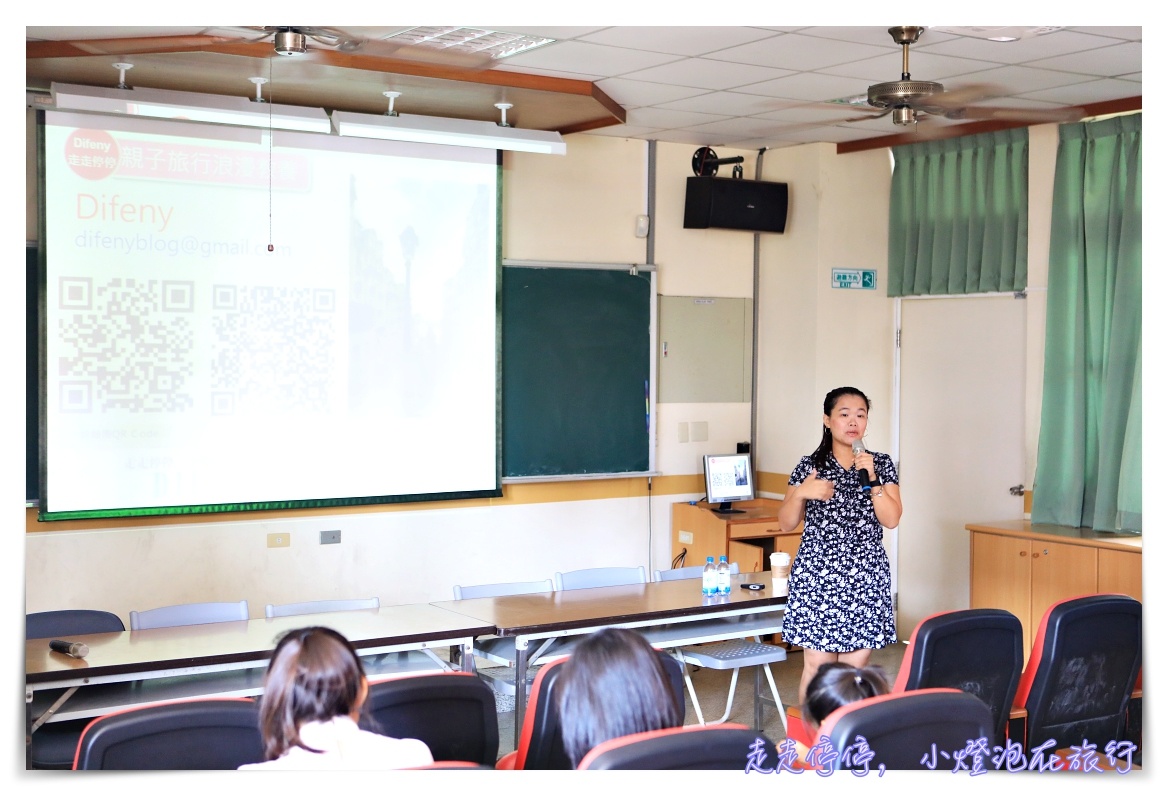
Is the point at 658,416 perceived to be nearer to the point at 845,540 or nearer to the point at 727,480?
the point at 727,480

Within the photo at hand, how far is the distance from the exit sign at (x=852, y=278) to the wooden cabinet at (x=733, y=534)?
4.74ft

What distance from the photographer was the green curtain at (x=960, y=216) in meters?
6.66

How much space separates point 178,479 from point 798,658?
12.3 ft

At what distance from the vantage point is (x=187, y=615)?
4480 mm

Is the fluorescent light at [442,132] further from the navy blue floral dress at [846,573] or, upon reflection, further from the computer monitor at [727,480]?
the navy blue floral dress at [846,573]

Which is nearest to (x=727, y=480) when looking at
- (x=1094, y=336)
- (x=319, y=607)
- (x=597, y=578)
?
(x=597, y=578)

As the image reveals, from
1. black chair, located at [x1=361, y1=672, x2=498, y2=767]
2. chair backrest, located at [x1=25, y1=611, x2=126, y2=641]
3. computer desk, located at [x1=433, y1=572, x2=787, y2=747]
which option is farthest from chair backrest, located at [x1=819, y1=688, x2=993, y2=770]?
chair backrest, located at [x1=25, y1=611, x2=126, y2=641]

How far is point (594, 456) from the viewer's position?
22.8ft

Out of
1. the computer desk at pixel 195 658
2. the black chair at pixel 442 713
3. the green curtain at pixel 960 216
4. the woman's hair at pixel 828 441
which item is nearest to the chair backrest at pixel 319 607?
the computer desk at pixel 195 658

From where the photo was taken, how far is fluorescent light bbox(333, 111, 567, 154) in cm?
552

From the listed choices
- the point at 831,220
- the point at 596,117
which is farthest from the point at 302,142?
the point at 831,220

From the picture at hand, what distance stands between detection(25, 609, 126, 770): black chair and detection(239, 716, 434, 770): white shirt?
147 cm

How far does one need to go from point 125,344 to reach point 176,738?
10.4ft

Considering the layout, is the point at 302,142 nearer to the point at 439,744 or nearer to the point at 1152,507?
the point at 439,744
